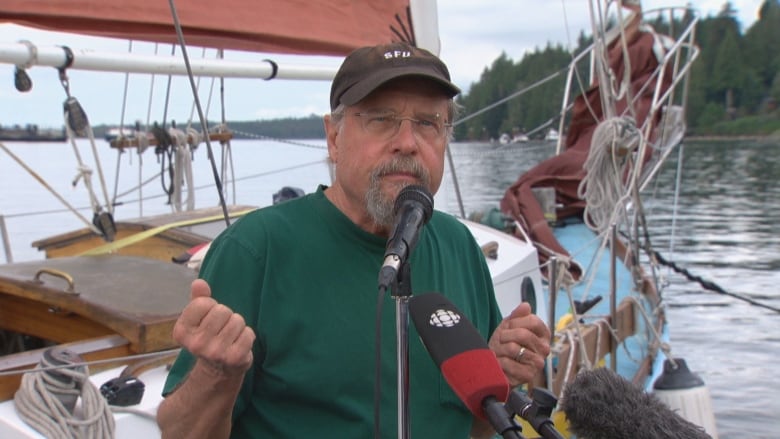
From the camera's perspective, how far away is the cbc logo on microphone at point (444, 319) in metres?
1.52

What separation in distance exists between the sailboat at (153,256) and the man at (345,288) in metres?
0.35

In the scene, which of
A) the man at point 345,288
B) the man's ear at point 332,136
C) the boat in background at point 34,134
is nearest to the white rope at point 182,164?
the boat in background at point 34,134

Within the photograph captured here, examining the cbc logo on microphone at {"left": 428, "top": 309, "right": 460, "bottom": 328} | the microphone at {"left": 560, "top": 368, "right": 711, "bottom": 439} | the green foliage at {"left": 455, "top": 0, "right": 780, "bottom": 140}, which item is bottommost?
the green foliage at {"left": 455, "top": 0, "right": 780, "bottom": 140}

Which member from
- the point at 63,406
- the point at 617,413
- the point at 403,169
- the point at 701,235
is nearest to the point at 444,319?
the point at 617,413

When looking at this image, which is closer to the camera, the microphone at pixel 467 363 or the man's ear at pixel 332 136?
the microphone at pixel 467 363

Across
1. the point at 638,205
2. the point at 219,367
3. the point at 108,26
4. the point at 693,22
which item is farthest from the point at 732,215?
the point at 219,367

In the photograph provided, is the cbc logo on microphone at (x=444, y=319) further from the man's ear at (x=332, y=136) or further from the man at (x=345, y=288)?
the man's ear at (x=332, y=136)

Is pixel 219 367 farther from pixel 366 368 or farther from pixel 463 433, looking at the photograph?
pixel 463 433

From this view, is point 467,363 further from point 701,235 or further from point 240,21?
point 701,235

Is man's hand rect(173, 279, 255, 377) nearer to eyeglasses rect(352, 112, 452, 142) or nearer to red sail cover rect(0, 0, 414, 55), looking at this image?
eyeglasses rect(352, 112, 452, 142)

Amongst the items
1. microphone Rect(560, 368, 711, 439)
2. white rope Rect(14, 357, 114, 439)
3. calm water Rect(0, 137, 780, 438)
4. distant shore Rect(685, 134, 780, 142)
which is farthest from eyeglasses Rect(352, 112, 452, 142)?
distant shore Rect(685, 134, 780, 142)

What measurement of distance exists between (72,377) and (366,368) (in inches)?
46.8

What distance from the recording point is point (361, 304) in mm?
1906

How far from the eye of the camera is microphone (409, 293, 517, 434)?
141 cm
